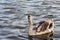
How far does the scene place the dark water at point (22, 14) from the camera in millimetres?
15310

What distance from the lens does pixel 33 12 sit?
1938 centimetres

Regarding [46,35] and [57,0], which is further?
[57,0]

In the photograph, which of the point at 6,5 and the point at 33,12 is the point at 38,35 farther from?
the point at 6,5

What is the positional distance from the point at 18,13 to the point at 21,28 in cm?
329

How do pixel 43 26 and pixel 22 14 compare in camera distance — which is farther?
pixel 22 14

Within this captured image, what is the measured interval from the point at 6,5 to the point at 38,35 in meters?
9.92

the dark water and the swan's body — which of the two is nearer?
the swan's body

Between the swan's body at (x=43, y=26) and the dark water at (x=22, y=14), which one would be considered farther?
the dark water at (x=22, y=14)

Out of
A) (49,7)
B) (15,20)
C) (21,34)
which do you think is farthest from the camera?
(49,7)

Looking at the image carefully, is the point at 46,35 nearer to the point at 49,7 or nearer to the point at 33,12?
the point at 33,12

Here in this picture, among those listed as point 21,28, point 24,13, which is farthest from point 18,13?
point 21,28

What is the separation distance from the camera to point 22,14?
61.8 feet

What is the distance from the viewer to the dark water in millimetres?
15310

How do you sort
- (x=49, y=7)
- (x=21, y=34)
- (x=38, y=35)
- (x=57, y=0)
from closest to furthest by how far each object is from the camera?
(x=38, y=35) → (x=21, y=34) → (x=49, y=7) → (x=57, y=0)
